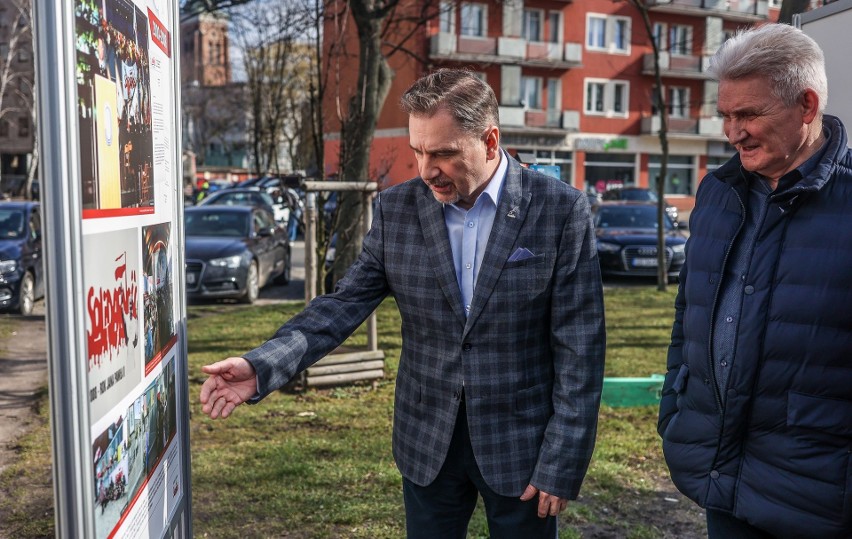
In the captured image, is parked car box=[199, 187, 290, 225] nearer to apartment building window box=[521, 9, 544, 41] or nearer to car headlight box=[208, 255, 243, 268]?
car headlight box=[208, 255, 243, 268]

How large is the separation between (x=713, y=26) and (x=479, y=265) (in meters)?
47.7

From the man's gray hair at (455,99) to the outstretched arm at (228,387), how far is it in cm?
84

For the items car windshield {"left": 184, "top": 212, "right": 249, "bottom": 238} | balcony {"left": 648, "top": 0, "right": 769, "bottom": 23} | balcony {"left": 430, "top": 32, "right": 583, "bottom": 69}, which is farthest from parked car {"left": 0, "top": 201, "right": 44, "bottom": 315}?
balcony {"left": 648, "top": 0, "right": 769, "bottom": 23}

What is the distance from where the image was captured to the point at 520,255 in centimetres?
249

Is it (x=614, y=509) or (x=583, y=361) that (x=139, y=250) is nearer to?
(x=583, y=361)

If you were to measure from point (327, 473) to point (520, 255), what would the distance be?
2821mm

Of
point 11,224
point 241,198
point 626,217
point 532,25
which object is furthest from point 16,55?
point 626,217

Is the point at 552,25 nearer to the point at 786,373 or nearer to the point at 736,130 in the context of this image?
the point at 736,130

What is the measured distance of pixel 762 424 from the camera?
2291 millimetres

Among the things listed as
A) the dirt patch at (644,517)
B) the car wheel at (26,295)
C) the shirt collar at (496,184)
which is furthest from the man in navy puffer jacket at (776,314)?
the car wheel at (26,295)

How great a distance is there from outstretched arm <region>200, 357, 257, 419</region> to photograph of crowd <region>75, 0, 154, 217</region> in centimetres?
50

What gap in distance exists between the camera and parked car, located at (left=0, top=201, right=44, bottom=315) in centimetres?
1112

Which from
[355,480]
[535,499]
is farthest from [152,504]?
[355,480]

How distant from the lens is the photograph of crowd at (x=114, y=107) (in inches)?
63.8
